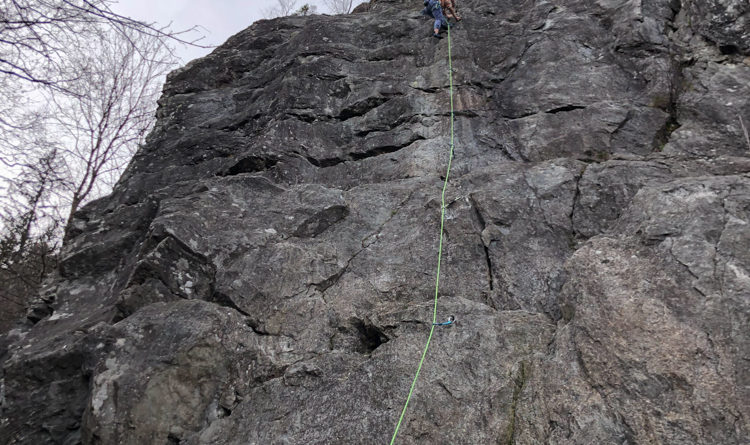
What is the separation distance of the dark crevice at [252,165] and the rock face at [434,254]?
3 centimetres

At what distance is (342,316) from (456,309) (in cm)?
135

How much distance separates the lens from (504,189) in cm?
645

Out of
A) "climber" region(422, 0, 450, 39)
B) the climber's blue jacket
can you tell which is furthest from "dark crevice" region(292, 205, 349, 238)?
the climber's blue jacket

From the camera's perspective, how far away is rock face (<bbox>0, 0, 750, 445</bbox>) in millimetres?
4188

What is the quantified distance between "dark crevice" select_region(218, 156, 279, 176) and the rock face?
0.08 ft

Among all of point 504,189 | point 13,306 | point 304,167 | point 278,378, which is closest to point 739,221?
point 504,189

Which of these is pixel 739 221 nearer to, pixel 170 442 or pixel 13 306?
pixel 170 442

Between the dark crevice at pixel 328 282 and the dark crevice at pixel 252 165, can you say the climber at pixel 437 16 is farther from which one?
the dark crevice at pixel 328 282

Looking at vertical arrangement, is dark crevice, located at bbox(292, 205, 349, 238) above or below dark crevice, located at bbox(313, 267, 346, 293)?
above

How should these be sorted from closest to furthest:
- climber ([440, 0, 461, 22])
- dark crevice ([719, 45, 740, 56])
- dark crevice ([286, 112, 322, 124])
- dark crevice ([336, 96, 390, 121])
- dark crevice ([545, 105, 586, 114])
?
dark crevice ([719, 45, 740, 56]) < dark crevice ([545, 105, 586, 114]) < dark crevice ([286, 112, 322, 124]) < dark crevice ([336, 96, 390, 121]) < climber ([440, 0, 461, 22])

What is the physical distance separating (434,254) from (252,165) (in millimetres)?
3491

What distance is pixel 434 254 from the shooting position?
6.11m

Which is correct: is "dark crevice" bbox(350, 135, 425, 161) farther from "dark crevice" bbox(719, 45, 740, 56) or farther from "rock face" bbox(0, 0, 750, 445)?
"dark crevice" bbox(719, 45, 740, 56)

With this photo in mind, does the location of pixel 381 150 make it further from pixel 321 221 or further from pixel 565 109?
pixel 565 109
